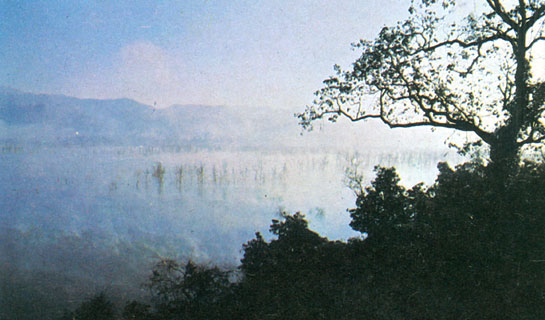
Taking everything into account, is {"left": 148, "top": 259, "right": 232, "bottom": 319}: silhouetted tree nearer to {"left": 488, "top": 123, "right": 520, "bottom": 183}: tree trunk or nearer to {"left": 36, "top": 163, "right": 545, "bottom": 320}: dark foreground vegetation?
{"left": 36, "top": 163, "right": 545, "bottom": 320}: dark foreground vegetation

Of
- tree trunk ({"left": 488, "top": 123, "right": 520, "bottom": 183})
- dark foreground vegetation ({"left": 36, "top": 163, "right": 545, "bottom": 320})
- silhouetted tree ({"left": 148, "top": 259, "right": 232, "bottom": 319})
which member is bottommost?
silhouetted tree ({"left": 148, "top": 259, "right": 232, "bottom": 319})

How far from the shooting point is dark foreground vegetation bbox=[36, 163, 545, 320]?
419 centimetres

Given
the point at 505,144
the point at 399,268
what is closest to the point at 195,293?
the point at 399,268

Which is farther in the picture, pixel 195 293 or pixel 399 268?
pixel 399 268

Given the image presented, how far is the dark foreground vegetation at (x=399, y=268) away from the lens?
419 cm

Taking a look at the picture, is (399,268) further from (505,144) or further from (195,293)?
(505,144)

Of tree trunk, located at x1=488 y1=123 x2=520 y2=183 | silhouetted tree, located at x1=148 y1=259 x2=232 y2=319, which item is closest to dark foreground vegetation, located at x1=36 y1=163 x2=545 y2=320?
silhouetted tree, located at x1=148 y1=259 x2=232 y2=319

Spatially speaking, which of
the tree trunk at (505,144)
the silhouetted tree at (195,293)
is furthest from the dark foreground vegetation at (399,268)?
the tree trunk at (505,144)

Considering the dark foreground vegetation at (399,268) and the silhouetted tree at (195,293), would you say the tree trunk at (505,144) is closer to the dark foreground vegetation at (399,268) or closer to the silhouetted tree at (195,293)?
the dark foreground vegetation at (399,268)

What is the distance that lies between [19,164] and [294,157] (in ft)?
92.8

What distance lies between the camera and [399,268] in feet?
16.6

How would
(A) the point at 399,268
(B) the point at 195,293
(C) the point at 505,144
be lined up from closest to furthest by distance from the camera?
(B) the point at 195,293
(A) the point at 399,268
(C) the point at 505,144

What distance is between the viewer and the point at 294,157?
35750 millimetres

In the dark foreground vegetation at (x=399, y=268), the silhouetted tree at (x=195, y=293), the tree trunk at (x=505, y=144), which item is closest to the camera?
the dark foreground vegetation at (x=399, y=268)
